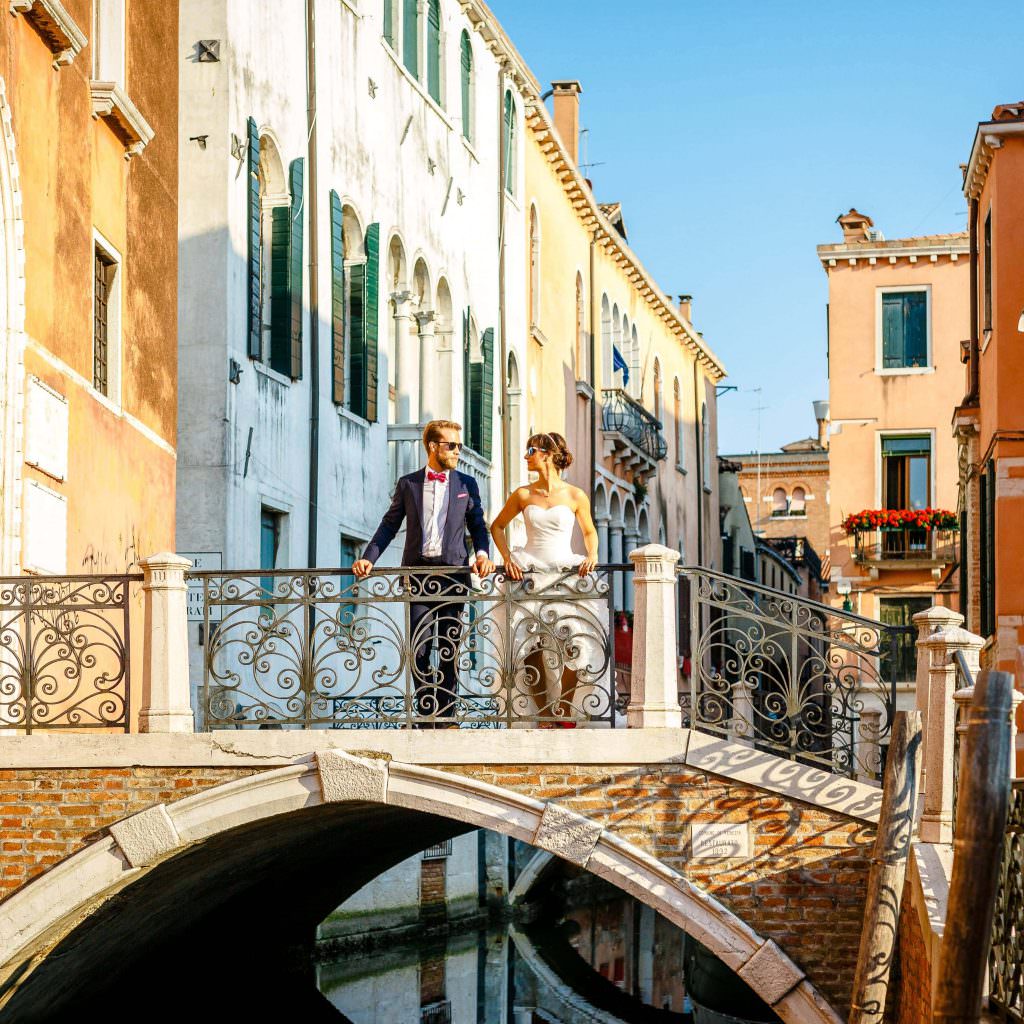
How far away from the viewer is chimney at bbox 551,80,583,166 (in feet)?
100

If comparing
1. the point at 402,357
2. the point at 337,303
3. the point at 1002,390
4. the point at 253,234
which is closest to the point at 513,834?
the point at 253,234

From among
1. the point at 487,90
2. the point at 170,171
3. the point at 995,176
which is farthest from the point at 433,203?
the point at 170,171

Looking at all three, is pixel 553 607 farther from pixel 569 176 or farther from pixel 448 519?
pixel 569 176

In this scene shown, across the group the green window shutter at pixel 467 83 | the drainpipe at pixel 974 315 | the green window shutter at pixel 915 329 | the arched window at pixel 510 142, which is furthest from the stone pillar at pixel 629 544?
the green window shutter at pixel 467 83

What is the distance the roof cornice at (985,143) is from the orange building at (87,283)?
7.97 m

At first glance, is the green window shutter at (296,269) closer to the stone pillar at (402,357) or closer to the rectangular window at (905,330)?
the stone pillar at (402,357)

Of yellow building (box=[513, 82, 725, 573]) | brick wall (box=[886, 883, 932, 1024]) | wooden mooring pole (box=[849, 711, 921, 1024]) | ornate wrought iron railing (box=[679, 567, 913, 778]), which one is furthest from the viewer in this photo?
yellow building (box=[513, 82, 725, 573])

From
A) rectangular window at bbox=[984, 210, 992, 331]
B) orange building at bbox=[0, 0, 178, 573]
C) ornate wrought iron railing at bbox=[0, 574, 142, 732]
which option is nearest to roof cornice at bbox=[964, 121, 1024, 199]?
rectangular window at bbox=[984, 210, 992, 331]

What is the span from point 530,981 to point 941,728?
1243cm

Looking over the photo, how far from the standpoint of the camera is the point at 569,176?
1089 inches

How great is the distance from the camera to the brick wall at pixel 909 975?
8.38 m

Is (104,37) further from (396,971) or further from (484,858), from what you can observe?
(484,858)

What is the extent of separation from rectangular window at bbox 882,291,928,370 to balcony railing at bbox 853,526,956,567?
2.82 meters

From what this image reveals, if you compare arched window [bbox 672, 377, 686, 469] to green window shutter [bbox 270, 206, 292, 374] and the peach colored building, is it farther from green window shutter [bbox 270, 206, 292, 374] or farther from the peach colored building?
green window shutter [bbox 270, 206, 292, 374]
